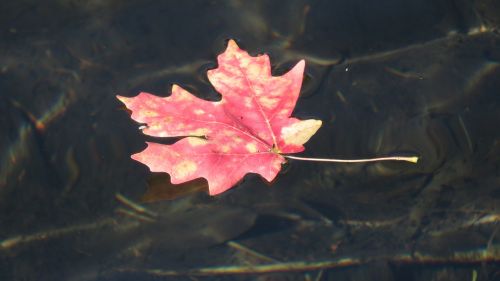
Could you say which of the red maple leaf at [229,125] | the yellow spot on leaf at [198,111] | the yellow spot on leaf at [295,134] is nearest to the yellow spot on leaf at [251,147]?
the red maple leaf at [229,125]

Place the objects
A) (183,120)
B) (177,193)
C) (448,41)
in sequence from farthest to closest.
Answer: (448,41), (177,193), (183,120)

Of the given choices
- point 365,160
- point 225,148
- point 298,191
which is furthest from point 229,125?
point 365,160

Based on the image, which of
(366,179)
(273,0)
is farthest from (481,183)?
(273,0)

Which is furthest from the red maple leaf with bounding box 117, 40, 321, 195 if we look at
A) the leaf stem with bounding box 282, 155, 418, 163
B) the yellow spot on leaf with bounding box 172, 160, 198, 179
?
the leaf stem with bounding box 282, 155, 418, 163

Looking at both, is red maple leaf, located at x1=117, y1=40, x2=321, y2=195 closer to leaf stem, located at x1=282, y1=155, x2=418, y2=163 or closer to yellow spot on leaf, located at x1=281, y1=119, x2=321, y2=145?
yellow spot on leaf, located at x1=281, y1=119, x2=321, y2=145

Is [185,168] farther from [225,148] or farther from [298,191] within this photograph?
[298,191]

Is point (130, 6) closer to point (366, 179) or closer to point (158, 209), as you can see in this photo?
point (158, 209)
